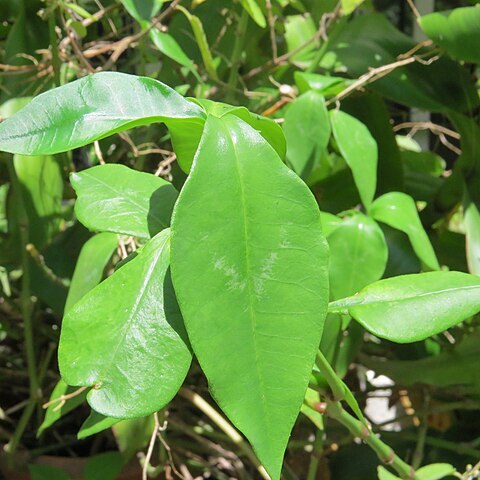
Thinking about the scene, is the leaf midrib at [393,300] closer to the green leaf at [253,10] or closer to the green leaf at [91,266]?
the green leaf at [91,266]

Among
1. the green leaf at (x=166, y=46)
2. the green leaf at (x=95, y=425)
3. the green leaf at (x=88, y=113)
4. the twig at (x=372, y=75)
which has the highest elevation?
the green leaf at (x=88, y=113)

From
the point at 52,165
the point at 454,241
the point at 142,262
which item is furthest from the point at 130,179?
the point at 454,241

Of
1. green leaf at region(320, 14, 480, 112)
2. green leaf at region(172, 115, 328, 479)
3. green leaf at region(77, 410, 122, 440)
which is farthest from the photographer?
green leaf at region(320, 14, 480, 112)

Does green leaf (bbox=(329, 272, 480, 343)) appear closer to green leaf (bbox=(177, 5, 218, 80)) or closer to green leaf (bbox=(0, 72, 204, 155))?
green leaf (bbox=(0, 72, 204, 155))

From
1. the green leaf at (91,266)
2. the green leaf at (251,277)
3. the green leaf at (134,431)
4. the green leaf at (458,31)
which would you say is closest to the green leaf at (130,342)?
the green leaf at (251,277)

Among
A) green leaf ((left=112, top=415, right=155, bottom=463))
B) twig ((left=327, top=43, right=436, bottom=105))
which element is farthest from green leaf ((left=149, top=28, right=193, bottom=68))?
green leaf ((left=112, top=415, right=155, bottom=463))

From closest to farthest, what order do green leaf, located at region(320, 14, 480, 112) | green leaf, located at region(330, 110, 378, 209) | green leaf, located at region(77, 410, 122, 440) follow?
green leaf, located at region(77, 410, 122, 440) → green leaf, located at region(330, 110, 378, 209) → green leaf, located at region(320, 14, 480, 112)

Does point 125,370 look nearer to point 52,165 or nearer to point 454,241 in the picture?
point 52,165
